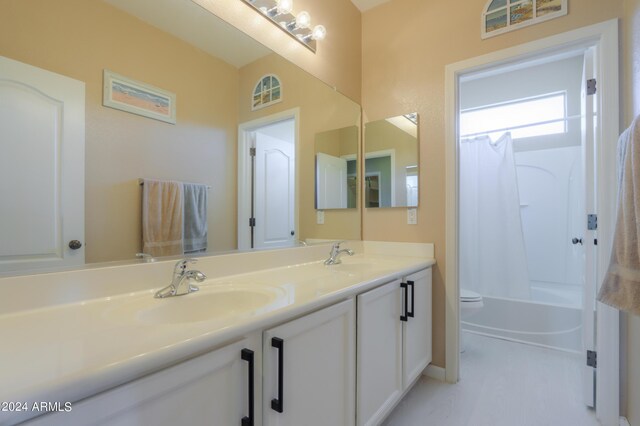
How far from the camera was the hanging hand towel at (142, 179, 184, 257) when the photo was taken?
3.60 ft

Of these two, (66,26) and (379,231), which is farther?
(379,231)

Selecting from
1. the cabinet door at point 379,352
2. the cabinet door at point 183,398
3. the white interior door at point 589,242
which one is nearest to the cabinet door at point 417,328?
the cabinet door at point 379,352

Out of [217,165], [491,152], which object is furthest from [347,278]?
[491,152]

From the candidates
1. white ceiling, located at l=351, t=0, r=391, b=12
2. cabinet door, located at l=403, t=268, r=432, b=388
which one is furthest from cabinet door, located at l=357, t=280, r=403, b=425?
white ceiling, located at l=351, t=0, r=391, b=12

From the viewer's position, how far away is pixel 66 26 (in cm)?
90

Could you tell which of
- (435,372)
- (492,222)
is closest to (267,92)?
(435,372)

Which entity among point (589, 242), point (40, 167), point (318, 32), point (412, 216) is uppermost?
point (318, 32)

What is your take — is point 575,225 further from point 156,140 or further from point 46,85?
point 46,85

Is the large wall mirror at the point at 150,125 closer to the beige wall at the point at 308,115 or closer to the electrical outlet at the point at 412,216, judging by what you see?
the beige wall at the point at 308,115

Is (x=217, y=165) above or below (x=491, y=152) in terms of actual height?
below

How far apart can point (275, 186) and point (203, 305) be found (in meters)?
0.76

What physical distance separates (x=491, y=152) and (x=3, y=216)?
3478 millimetres

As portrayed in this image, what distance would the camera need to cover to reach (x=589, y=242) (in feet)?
5.22

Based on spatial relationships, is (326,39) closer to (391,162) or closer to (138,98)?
(391,162)
